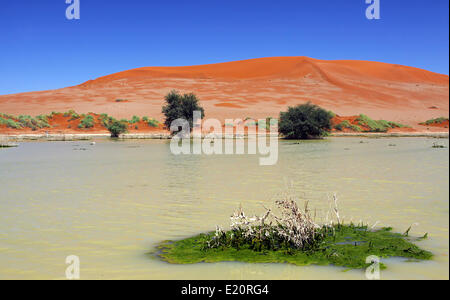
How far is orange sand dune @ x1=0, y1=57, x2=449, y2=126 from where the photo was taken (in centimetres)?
6069

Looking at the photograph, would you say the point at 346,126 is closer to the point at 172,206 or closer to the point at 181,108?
the point at 181,108

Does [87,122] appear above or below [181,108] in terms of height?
below

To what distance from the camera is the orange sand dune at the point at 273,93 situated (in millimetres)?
60688

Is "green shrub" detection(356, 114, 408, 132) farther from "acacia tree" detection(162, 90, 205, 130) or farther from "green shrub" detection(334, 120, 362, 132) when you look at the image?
"acacia tree" detection(162, 90, 205, 130)

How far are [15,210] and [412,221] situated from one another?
21.3 feet

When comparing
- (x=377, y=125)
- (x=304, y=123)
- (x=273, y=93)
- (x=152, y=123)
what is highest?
(x=273, y=93)

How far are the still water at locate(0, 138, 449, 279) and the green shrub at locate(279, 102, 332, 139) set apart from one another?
664 inches

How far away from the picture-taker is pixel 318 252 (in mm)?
5473

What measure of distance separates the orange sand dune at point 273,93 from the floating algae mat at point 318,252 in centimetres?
4648

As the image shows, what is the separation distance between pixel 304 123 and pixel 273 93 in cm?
4571

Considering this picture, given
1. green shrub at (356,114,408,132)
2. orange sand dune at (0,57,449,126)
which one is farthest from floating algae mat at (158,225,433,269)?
orange sand dune at (0,57,449,126)

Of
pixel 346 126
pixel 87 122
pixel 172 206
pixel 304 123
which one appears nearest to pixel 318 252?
pixel 172 206

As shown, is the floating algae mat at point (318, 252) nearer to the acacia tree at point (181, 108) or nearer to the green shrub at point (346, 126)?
the acacia tree at point (181, 108)
